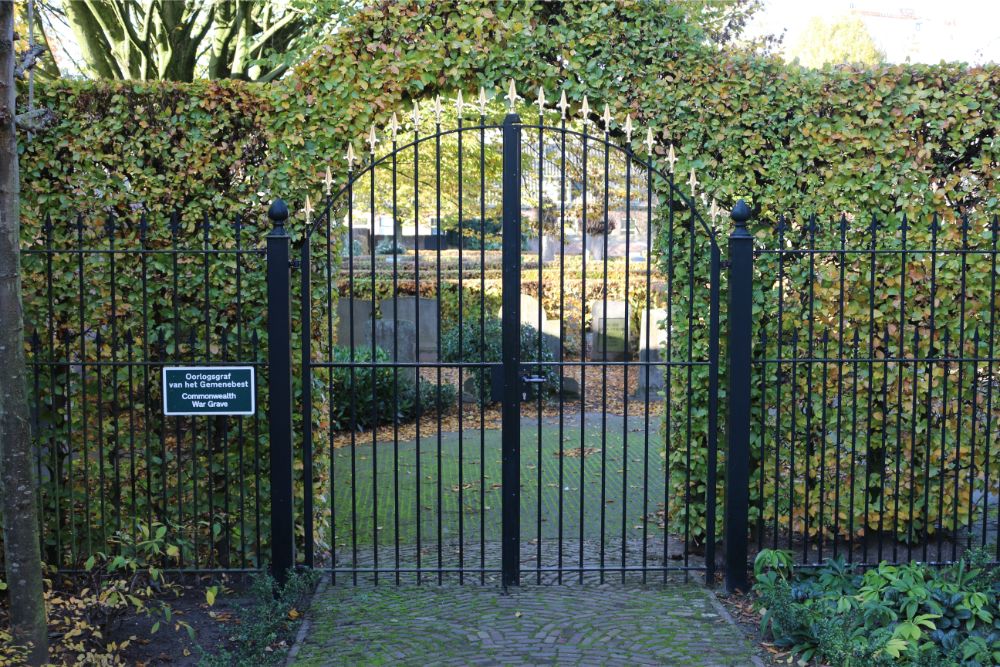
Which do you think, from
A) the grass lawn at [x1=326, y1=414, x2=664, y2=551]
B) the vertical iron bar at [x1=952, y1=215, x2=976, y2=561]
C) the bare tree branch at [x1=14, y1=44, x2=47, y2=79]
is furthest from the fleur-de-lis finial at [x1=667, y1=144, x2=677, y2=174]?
the bare tree branch at [x1=14, y1=44, x2=47, y2=79]

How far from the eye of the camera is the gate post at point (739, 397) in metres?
5.54

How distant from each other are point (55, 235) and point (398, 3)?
104 inches

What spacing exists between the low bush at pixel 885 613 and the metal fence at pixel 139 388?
3.17 meters

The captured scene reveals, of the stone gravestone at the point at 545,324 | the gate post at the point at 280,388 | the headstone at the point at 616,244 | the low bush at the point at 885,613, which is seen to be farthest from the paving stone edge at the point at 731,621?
the headstone at the point at 616,244

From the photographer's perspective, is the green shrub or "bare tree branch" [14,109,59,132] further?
the green shrub

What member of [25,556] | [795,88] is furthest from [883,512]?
[25,556]

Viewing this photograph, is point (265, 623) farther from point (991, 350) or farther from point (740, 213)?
point (991, 350)

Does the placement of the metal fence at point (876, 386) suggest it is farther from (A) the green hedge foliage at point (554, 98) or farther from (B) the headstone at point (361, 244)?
(B) the headstone at point (361, 244)

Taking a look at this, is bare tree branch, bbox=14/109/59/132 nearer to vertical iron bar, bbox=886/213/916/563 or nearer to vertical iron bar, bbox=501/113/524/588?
vertical iron bar, bbox=501/113/524/588

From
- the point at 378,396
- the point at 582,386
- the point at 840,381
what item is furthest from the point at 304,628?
the point at 378,396

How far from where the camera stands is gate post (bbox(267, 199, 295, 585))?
5.46m

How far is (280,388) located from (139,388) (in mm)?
1226

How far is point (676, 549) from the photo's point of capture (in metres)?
6.84

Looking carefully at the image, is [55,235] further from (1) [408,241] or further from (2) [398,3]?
(1) [408,241]
